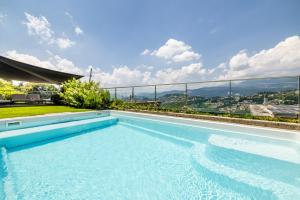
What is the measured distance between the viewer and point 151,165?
3.42 metres

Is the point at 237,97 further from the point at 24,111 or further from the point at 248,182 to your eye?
the point at 24,111

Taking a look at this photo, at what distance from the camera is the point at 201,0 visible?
30.5 ft

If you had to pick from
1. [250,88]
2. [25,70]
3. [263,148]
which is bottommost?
[263,148]

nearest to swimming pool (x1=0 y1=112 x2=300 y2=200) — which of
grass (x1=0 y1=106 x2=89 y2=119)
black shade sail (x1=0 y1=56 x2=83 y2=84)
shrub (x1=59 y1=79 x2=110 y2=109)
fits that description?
grass (x1=0 y1=106 x2=89 y2=119)

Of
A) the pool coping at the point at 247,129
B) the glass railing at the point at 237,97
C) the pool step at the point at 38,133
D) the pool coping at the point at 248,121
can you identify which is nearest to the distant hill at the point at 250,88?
the glass railing at the point at 237,97

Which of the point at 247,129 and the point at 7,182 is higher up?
the point at 247,129

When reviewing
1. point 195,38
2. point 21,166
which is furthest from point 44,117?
point 195,38

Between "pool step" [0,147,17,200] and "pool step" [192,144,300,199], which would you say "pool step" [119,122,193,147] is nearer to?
"pool step" [192,144,300,199]

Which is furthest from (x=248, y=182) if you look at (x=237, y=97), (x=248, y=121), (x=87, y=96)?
(x=87, y=96)

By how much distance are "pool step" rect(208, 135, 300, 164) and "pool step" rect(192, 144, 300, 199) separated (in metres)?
0.85

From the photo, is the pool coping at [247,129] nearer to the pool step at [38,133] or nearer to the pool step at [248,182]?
the pool step at [248,182]

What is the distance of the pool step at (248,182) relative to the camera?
7.72 ft

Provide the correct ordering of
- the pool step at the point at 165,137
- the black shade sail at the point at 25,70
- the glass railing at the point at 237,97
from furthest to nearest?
the black shade sail at the point at 25,70, the glass railing at the point at 237,97, the pool step at the point at 165,137

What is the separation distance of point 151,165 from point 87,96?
776 centimetres
